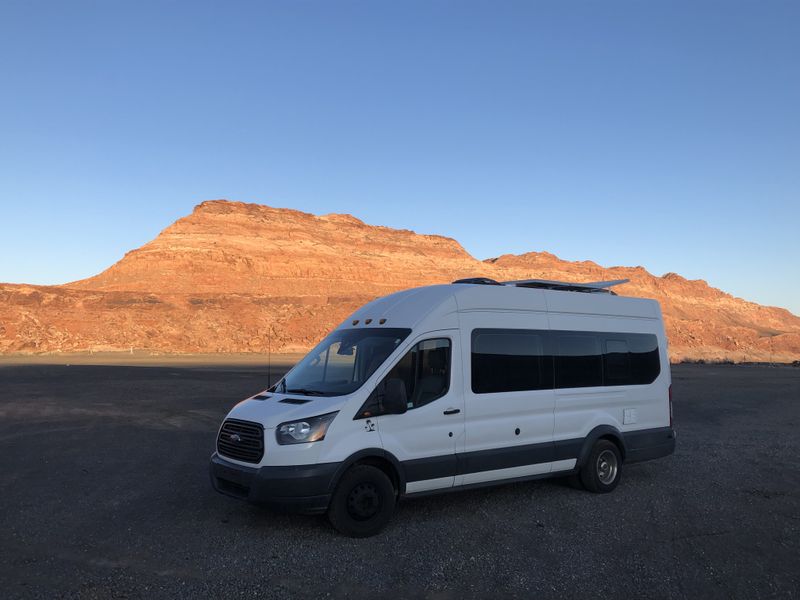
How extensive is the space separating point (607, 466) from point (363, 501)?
376 cm

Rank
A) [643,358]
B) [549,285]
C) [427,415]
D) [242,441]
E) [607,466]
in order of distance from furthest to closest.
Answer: [643,358] < [549,285] < [607,466] < [427,415] < [242,441]

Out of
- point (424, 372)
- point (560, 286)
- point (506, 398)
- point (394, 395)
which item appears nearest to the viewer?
point (394, 395)

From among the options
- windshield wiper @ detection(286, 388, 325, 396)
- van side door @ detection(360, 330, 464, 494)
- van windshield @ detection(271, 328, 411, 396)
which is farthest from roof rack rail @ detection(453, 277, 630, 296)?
windshield wiper @ detection(286, 388, 325, 396)

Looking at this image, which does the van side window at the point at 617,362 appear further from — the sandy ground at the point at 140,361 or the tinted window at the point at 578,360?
the sandy ground at the point at 140,361

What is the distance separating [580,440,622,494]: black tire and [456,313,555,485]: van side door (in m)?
0.77

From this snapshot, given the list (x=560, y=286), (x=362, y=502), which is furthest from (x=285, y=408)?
(x=560, y=286)

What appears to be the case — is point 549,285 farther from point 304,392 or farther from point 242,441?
point 242,441

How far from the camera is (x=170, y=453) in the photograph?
33.2 ft

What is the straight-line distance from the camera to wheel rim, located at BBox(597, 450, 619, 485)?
804cm

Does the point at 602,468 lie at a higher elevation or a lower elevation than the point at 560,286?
lower

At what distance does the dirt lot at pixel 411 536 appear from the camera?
4887 mm

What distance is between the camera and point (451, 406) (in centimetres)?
658

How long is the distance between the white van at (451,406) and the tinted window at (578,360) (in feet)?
0.07

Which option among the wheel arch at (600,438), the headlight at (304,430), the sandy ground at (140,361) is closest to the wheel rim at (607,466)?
the wheel arch at (600,438)
